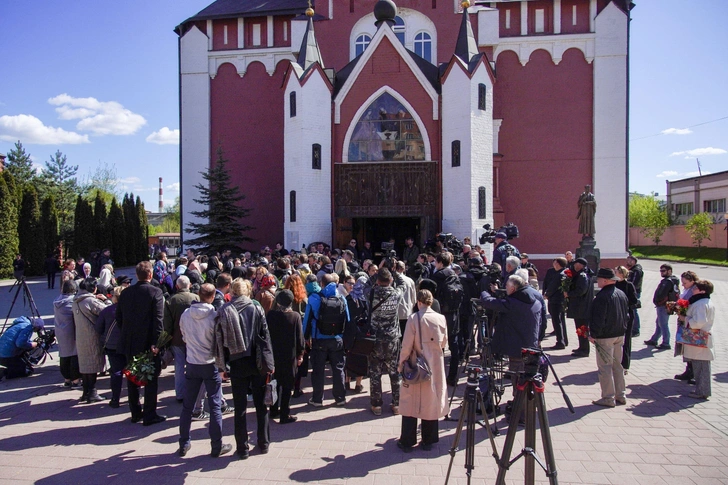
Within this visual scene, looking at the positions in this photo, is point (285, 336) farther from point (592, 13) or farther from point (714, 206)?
point (714, 206)

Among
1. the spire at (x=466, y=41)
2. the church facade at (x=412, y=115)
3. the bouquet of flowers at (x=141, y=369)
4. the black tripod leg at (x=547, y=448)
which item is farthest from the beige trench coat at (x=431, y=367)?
the spire at (x=466, y=41)

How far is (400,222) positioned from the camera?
22891mm

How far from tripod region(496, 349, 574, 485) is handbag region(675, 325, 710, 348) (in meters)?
4.04

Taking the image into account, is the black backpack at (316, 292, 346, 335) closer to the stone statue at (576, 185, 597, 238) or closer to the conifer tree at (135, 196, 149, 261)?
the stone statue at (576, 185, 597, 238)

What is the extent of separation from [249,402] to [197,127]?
19787 mm

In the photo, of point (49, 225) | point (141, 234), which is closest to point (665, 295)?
point (49, 225)

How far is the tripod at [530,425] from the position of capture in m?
3.58

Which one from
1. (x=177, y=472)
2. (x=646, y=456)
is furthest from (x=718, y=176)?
(x=177, y=472)

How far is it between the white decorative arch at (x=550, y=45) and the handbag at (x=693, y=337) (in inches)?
713

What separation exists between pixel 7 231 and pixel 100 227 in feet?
18.5

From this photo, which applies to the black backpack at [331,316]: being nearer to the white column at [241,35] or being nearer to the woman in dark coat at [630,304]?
the woman in dark coat at [630,304]

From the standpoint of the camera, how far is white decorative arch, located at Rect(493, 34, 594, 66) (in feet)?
72.0

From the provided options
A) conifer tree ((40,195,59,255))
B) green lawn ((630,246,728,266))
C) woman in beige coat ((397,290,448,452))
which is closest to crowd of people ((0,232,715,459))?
woman in beige coat ((397,290,448,452))

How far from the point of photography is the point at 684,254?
146 feet
